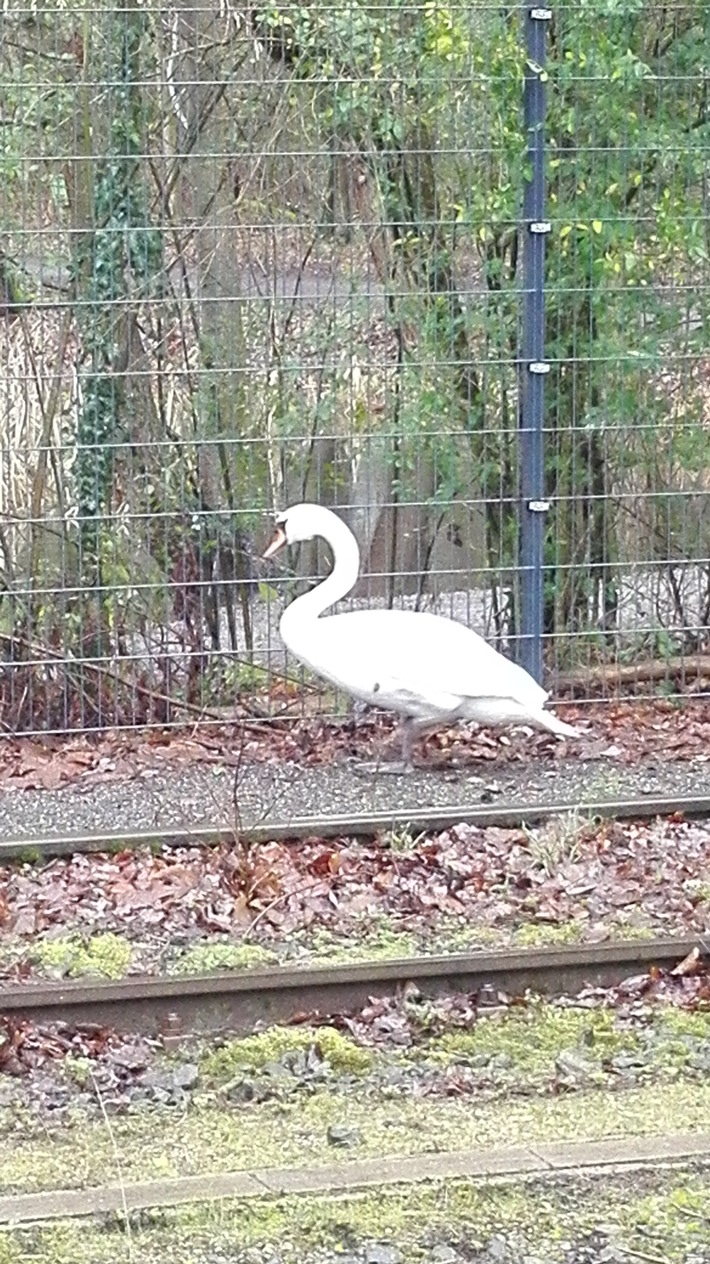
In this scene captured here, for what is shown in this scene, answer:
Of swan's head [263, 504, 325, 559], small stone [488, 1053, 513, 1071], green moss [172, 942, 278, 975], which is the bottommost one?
small stone [488, 1053, 513, 1071]

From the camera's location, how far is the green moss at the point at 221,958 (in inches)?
255

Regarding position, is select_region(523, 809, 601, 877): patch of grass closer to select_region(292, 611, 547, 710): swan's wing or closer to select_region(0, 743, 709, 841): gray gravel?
select_region(0, 743, 709, 841): gray gravel

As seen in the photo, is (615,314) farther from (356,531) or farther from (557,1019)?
(557,1019)

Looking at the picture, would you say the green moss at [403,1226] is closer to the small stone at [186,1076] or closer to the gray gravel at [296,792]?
the small stone at [186,1076]

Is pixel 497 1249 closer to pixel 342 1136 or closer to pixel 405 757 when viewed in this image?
pixel 342 1136

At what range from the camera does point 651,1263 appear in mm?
4402

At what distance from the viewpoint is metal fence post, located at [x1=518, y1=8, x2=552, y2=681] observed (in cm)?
938

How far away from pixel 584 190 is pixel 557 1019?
4.72 metres

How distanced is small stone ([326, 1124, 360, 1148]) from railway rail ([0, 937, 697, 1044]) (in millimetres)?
826

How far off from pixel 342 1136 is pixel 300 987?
0.94 metres

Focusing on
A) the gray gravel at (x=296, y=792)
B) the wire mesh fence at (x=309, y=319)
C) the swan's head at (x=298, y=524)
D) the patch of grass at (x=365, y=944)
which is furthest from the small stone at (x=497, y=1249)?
the wire mesh fence at (x=309, y=319)

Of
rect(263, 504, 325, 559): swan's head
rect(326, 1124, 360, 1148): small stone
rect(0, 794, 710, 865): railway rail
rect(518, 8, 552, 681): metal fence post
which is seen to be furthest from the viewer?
rect(518, 8, 552, 681): metal fence post

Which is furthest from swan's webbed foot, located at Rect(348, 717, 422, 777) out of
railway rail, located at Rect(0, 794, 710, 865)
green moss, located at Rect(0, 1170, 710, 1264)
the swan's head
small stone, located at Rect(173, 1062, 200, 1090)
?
green moss, located at Rect(0, 1170, 710, 1264)

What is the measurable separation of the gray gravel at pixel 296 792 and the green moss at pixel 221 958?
103 centimetres
